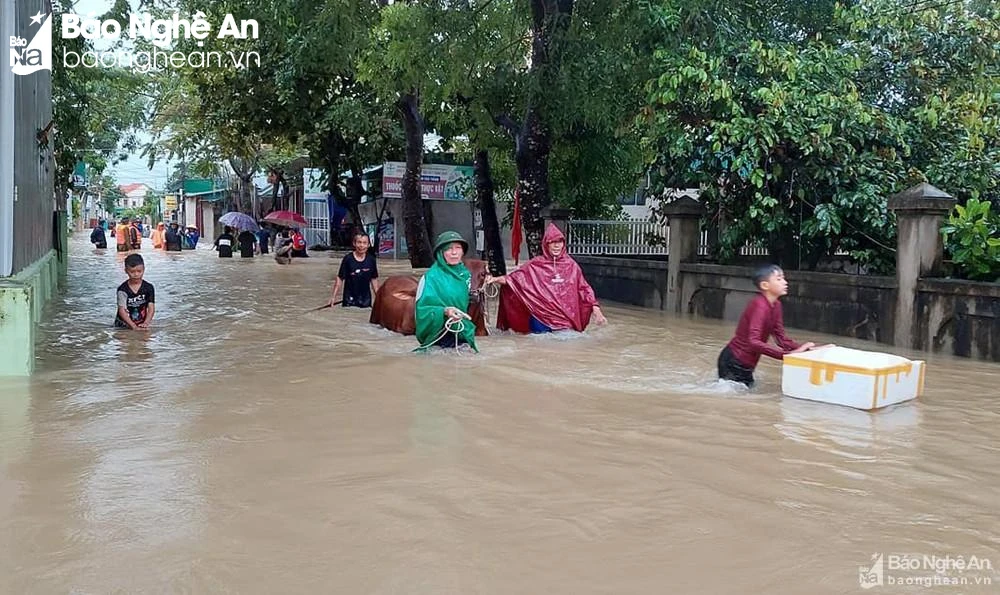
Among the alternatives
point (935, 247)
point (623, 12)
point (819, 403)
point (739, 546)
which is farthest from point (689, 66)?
point (739, 546)

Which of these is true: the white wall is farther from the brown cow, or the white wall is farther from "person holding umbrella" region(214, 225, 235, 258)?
the brown cow

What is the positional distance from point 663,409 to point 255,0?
32.8 ft

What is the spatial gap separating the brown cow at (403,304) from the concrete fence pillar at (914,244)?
4610 mm

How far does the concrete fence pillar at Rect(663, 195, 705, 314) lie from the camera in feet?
45.2

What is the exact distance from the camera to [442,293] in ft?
27.8

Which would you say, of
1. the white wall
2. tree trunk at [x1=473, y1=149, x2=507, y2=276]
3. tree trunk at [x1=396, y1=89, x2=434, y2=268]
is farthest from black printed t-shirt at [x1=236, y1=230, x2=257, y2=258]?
the white wall

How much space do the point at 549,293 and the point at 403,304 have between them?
5.49ft

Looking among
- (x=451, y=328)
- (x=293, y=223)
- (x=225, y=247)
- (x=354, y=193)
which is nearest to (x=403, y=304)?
(x=451, y=328)

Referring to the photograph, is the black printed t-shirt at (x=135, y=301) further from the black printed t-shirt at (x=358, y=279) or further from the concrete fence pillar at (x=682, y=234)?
the concrete fence pillar at (x=682, y=234)

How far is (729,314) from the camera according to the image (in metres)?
12.8

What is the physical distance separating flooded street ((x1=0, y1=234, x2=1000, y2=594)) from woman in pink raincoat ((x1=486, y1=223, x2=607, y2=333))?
1.67 m

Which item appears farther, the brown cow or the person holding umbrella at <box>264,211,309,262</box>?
the person holding umbrella at <box>264,211,309,262</box>

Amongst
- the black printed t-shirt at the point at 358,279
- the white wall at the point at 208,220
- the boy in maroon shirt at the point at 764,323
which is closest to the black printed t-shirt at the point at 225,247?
the black printed t-shirt at the point at 358,279

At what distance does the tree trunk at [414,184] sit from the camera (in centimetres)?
2112
